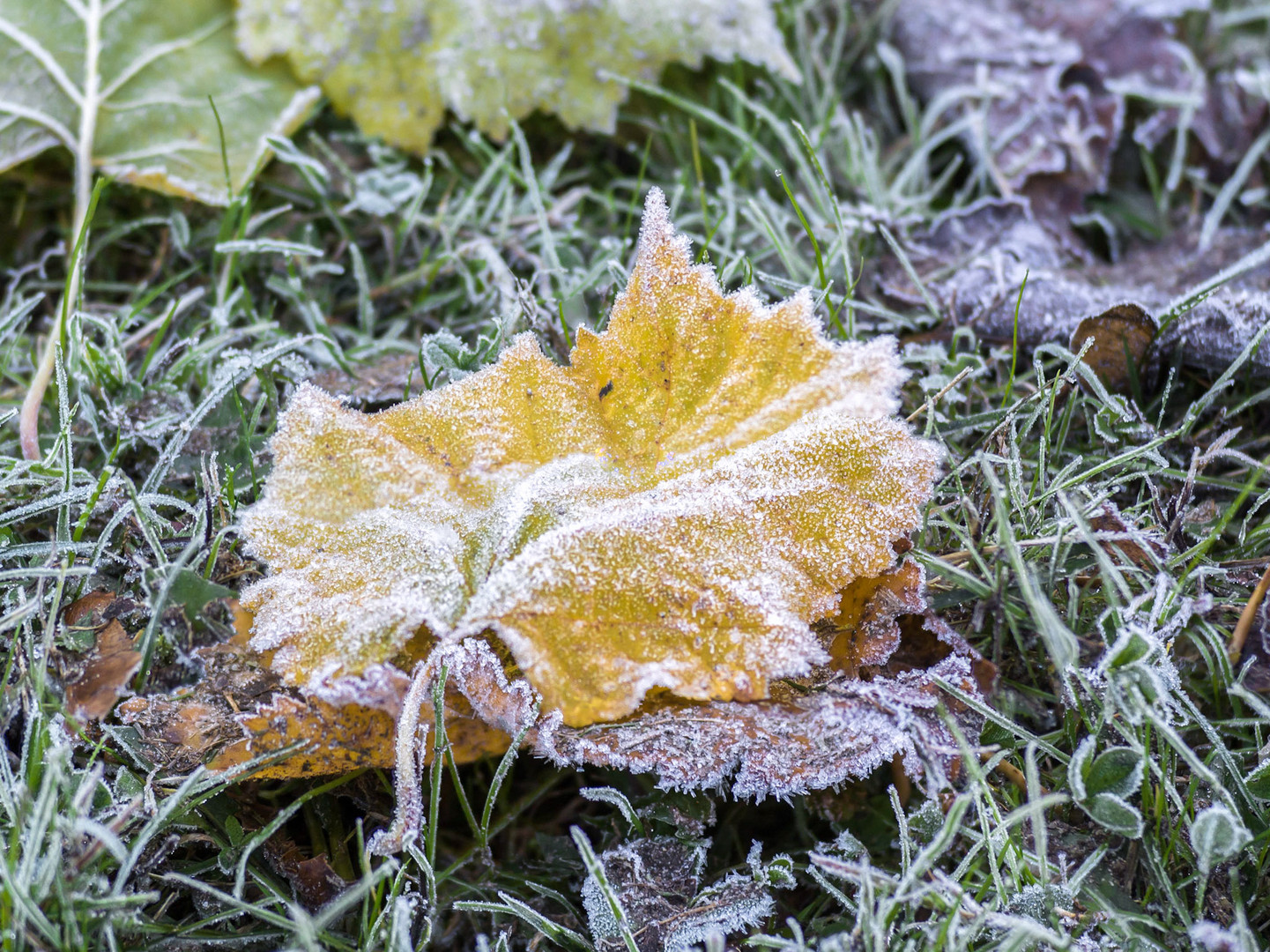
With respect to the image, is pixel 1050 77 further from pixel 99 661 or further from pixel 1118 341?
pixel 99 661

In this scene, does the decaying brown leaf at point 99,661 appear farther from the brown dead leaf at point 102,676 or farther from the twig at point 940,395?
the twig at point 940,395

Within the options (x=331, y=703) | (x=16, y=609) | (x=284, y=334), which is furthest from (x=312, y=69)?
(x=331, y=703)

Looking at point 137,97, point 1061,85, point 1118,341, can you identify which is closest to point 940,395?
point 1118,341

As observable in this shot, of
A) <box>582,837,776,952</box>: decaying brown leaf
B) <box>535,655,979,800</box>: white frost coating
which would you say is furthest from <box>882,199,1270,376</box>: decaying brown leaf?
<box>582,837,776,952</box>: decaying brown leaf

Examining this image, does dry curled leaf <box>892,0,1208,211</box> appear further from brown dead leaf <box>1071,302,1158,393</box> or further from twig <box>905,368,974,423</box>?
twig <box>905,368,974,423</box>

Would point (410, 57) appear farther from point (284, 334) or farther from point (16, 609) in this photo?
A: point (16, 609)

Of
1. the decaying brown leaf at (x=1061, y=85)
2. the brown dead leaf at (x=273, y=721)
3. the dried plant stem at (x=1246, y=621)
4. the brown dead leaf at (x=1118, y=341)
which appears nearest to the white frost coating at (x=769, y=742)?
the brown dead leaf at (x=273, y=721)
